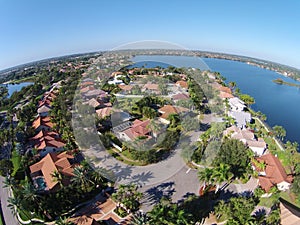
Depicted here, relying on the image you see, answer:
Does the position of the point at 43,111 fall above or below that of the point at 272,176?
above

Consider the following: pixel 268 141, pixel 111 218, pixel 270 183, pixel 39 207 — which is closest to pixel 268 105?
pixel 268 141

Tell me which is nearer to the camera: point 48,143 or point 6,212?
point 6,212

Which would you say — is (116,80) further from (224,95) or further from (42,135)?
(42,135)

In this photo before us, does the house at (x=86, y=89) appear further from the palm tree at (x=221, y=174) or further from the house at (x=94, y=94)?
the palm tree at (x=221, y=174)

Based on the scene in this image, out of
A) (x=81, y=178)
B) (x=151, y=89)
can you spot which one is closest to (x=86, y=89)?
(x=151, y=89)

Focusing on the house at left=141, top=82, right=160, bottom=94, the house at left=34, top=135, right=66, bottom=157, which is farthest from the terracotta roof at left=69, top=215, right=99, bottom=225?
the house at left=141, top=82, right=160, bottom=94

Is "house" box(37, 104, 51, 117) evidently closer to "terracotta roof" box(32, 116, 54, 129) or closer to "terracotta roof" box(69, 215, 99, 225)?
"terracotta roof" box(32, 116, 54, 129)

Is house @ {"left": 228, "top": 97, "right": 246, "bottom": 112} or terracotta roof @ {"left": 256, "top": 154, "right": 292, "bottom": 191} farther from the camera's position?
house @ {"left": 228, "top": 97, "right": 246, "bottom": 112}

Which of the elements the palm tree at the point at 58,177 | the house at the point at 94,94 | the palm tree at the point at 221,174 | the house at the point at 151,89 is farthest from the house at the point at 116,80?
the palm tree at the point at 221,174
